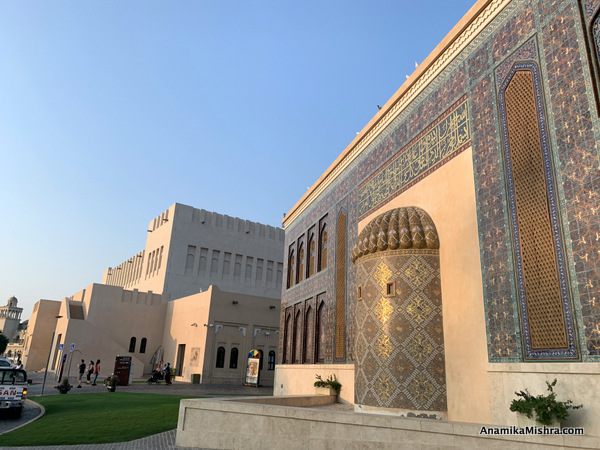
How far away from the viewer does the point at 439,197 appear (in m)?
8.27

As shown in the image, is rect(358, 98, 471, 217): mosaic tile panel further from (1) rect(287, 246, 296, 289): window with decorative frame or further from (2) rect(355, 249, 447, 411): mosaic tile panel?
(1) rect(287, 246, 296, 289): window with decorative frame

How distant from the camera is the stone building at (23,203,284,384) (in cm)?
2480

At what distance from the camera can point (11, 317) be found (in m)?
66.8

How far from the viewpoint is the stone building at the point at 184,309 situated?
81.4 ft

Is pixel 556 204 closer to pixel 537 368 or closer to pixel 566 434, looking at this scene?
pixel 537 368

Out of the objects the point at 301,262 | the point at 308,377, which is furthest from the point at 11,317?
the point at 308,377

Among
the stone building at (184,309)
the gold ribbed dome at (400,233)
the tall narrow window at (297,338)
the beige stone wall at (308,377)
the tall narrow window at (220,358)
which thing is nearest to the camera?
the gold ribbed dome at (400,233)

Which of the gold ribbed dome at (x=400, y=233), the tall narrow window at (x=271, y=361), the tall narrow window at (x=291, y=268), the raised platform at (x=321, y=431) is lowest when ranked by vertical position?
the raised platform at (x=321, y=431)

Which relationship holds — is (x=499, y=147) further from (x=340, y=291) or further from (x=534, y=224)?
(x=340, y=291)

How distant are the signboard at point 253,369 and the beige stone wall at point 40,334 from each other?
17311 mm

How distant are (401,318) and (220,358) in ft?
61.0

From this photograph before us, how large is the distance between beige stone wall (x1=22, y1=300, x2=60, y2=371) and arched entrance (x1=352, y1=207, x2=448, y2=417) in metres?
30.2

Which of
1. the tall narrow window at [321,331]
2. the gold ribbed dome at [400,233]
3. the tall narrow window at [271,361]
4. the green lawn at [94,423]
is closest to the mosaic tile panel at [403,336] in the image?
the gold ribbed dome at [400,233]

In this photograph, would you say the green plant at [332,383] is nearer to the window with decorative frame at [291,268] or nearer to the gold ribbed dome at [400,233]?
the gold ribbed dome at [400,233]
